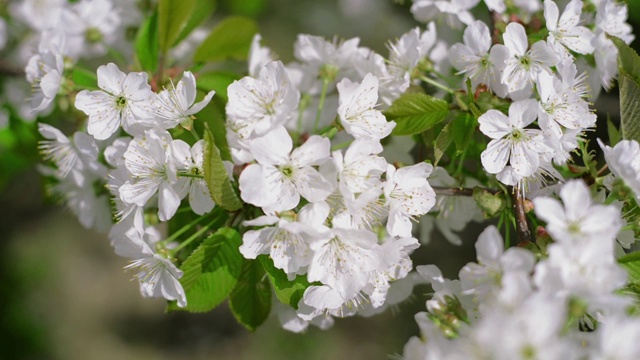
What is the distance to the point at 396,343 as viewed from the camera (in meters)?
4.32

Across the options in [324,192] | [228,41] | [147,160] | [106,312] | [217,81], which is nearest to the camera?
[324,192]

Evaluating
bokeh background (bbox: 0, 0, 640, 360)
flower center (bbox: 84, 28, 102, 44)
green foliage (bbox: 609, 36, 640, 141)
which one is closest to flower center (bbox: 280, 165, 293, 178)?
green foliage (bbox: 609, 36, 640, 141)

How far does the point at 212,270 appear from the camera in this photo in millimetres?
1628

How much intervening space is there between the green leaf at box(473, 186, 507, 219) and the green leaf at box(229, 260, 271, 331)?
2.10 feet

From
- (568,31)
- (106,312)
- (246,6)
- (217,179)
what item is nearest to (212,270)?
(217,179)

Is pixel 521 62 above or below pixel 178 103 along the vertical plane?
above

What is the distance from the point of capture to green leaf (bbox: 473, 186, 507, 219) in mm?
1585

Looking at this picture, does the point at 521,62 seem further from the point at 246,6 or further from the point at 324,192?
the point at 246,6

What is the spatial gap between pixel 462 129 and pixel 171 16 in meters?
0.93

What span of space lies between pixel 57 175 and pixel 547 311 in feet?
5.20

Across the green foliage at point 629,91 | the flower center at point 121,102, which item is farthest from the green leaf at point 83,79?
the green foliage at point 629,91

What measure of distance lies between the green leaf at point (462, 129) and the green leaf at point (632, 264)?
1.50ft

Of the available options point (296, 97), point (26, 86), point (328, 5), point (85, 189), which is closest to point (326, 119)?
point (296, 97)

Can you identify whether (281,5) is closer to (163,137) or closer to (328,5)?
Result: (328,5)
